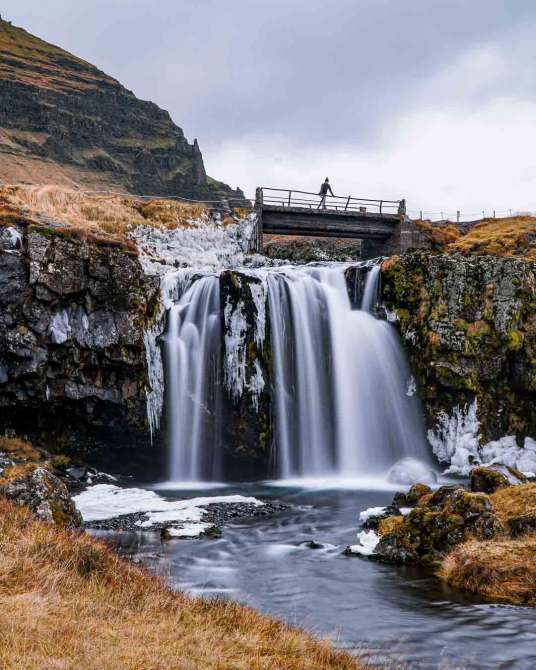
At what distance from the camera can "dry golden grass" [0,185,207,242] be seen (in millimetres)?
27291

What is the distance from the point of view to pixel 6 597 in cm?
629

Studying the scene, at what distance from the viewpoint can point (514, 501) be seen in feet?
45.0

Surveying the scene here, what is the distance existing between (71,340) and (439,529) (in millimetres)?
16668

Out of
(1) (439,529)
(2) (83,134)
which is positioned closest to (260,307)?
(1) (439,529)

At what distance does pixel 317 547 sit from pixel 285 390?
1201 cm

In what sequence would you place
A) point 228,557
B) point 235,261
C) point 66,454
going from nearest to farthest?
point 228,557 → point 66,454 → point 235,261

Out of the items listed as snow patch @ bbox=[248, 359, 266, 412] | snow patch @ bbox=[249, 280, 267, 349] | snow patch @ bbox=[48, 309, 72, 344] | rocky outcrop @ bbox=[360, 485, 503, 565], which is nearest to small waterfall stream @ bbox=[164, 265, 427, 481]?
snow patch @ bbox=[249, 280, 267, 349]

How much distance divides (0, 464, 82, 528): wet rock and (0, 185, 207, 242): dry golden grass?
47.9 feet

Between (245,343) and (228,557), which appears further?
(245,343)

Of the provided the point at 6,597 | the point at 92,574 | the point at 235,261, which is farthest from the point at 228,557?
the point at 235,261

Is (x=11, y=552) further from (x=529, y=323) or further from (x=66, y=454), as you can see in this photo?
(x=529, y=323)

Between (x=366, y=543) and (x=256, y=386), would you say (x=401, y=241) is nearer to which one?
(x=256, y=386)

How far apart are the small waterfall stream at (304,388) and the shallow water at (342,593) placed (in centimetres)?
824

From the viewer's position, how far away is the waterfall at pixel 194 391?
24938 millimetres
